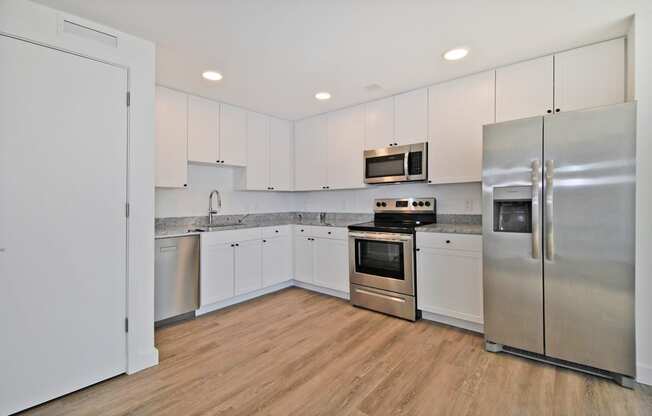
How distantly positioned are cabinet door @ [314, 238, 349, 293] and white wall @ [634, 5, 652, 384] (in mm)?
2418

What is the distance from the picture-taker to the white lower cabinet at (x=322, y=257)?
3607mm

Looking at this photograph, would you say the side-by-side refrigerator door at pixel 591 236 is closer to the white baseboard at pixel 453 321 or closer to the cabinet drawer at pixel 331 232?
the white baseboard at pixel 453 321

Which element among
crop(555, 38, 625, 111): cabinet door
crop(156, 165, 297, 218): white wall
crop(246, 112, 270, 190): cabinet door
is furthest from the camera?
crop(246, 112, 270, 190): cabinet door

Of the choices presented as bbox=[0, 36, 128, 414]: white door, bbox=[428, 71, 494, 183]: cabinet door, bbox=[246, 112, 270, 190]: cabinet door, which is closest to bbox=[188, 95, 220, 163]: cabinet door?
bbox=[246, 112, 270, 190]: cabinet door

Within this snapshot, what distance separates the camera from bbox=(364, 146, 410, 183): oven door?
332 centimetres

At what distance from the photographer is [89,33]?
1.97 m

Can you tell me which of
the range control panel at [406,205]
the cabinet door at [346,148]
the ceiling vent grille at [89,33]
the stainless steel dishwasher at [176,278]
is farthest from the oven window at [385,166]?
the ceiling vent grille at [89,33]

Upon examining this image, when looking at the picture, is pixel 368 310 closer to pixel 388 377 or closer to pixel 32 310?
pixel 388 377

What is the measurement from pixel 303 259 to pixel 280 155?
1.53 m

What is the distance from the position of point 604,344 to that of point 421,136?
7.37 ft

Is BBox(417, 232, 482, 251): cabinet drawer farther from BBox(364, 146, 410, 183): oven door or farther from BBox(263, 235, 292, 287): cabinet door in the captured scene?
→ BBox(263, 235, 292, 287): cabinet door

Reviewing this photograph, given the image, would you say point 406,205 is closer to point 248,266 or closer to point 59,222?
point 248,266

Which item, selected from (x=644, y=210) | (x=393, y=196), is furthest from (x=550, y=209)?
(x=393, y=196)

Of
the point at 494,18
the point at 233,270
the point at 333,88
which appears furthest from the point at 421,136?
the point at 233,270
